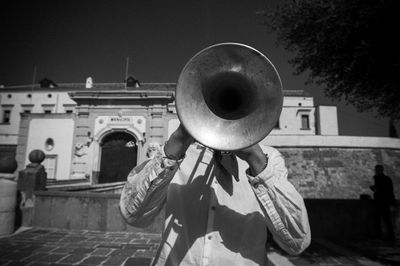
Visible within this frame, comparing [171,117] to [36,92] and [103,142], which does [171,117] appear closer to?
[103,142]

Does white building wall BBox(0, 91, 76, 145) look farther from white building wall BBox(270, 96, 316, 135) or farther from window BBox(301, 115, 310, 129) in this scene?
window BBox(301, 115, 310, 129)

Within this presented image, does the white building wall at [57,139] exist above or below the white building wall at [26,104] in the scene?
below

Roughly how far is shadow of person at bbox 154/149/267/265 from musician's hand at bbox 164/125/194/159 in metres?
0.26

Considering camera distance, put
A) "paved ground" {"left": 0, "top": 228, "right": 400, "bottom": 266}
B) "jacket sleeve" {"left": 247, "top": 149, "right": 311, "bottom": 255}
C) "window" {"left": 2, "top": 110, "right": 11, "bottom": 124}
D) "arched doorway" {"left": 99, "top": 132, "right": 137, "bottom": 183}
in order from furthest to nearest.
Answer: "window" {"left": 2, "top": 110, "right": 11, "bottom": 124}
"arched doorway" {"left": 99, "top": 132, "right": 137, "bottom": 183}
"paved ground" {"left": 0, "top": 228, "right": 400, "bottom": 266}
"jacket sleeve" {"left": 247, "top": 149, "right": 311, "bottom": 255}

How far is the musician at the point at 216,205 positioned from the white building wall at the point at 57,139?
20605 millimetres

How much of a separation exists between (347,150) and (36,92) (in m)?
36.6

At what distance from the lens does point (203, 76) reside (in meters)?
1.58


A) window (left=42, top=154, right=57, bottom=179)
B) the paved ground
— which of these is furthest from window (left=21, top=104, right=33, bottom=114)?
the paved ground

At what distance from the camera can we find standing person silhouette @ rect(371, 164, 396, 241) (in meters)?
6.27

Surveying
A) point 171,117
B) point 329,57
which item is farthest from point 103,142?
A: point 329,57

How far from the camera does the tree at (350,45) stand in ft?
16.9

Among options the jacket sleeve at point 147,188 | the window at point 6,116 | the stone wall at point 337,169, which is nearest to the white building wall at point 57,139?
the stone wall at point 337,169

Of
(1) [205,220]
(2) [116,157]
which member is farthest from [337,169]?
(2) [116,157]

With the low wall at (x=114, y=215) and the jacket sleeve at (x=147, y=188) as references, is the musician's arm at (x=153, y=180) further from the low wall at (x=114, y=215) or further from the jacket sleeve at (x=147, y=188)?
the low wall at (x=114, y=215)
